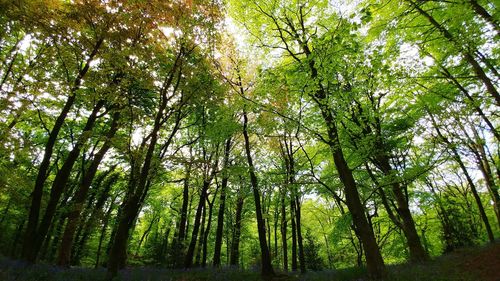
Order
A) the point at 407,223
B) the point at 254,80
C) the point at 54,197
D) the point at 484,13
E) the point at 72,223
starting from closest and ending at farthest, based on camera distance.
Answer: the point at 484,13 → the point at 54,197 → the point at 72,223 → the point at 407,223 → the point at 254,80

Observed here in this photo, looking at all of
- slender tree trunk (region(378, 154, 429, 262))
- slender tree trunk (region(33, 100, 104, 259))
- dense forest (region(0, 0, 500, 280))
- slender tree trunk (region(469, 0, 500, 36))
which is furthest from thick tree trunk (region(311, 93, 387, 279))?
slender tree trunk (region(33, 100, 104, 259))

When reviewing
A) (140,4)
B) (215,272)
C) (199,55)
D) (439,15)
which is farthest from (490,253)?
(140,4)

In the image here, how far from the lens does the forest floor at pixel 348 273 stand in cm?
899

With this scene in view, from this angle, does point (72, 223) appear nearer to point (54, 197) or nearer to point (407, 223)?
point (54, 197)

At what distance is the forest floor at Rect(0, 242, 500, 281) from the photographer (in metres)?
8.99

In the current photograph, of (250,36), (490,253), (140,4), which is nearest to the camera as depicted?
(140,4)

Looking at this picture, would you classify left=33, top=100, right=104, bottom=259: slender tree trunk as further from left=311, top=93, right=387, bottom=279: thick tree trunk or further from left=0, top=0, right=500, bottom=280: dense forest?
left=311, top=93, right=387, bottom=279: thick tree trunk

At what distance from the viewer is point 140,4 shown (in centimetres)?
1029

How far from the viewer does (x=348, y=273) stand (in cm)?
1262

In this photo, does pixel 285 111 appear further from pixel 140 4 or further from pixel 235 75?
pixel 140 4

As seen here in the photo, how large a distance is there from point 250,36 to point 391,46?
636 centimetres

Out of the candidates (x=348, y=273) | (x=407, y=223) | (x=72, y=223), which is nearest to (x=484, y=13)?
(x=407, y=223)

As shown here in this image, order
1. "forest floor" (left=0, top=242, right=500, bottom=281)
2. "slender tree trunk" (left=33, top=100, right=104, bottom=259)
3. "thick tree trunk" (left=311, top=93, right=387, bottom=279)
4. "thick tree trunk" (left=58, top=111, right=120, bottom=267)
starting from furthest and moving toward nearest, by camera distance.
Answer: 1. "thick tree trunk" (left=58, top=111, right=120, bottom=267)
2. "slender tree trunk" (left=33, top=100, right=104, bottom=259)
3. "thick tree trunk" (left=311, top=93, right=387, bottom=279)
4. "forest floor" (left=0, top=242, right=500, bottom=281)

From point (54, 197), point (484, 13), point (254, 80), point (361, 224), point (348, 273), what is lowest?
point (348, 273)
